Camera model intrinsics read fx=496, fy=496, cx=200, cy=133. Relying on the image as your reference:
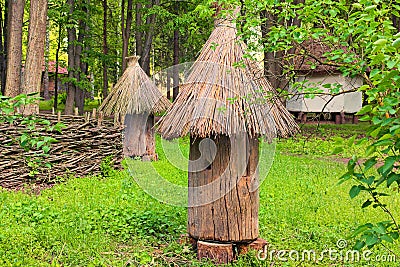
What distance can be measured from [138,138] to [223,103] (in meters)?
7.70

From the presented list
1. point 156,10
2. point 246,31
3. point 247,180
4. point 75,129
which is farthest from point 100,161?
point 156,10

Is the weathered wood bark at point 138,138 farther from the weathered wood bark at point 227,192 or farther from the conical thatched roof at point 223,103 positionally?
the weathered wood bark at point 227,192

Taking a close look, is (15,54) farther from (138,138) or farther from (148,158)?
(148,158)

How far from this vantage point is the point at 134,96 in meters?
12.3

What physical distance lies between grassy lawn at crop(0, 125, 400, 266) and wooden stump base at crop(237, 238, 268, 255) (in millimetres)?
150

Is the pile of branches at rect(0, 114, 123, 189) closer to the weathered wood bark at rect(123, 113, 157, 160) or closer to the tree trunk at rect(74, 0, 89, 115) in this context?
the weathered wood bark at rect(123, 113, 157, 160)

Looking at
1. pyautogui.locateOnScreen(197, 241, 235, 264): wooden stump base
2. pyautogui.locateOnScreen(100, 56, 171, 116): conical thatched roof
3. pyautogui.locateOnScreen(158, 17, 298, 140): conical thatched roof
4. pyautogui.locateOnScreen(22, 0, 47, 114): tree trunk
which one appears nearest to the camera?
pyautogui.locateOnScreen(158, 17, 298, 140): conical thatched roof

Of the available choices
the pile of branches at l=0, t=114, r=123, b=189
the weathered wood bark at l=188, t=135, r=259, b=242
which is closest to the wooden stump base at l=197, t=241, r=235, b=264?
the weathered wood bark at l=188, t=135, r=259, b=242

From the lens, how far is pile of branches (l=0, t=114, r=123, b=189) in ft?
29.5

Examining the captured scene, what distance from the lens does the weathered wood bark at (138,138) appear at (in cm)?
1251

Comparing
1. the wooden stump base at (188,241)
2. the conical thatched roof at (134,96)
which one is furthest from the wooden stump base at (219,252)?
the conical thatched roof at (134,96)

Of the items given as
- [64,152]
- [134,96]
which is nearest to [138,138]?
[134,96]

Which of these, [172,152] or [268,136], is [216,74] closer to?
[268,136]

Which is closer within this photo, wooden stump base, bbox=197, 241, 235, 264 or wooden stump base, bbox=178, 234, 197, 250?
wooden stump base, bbox=197, 241, 235, 264
